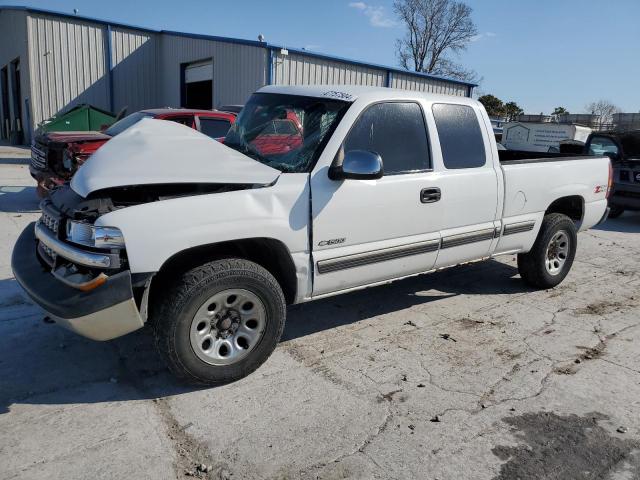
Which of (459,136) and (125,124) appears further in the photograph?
(125,124)

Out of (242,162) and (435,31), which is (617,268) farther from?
(435,31)

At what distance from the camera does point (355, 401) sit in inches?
135

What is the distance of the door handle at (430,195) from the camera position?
427 cm

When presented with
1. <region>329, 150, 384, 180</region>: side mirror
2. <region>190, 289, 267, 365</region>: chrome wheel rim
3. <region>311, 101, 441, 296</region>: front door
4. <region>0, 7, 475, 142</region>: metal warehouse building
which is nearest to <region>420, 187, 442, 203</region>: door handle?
<region>311, 101, 441, 296</region>: front door

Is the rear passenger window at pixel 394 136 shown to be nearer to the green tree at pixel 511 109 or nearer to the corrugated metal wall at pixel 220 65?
the corrugated metal wall at pixel 220 65

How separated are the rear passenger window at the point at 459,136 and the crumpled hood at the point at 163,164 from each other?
1652 millimetres

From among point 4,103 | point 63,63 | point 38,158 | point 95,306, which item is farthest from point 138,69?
point 95,306

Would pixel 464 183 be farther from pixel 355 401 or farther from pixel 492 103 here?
pixel 492 103

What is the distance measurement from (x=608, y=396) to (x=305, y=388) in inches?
80.9

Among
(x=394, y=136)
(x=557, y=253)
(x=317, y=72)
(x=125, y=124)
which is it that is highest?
(x=317, y=72)

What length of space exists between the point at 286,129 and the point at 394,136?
860 mm

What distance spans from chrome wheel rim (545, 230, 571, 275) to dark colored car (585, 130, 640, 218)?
17.3 ft

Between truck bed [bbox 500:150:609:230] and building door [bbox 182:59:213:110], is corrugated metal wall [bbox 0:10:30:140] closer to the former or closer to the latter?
building door [bbox 182:59:213:110]

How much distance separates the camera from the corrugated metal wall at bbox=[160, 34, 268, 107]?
17.5 metres
